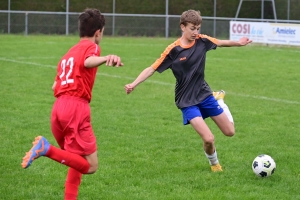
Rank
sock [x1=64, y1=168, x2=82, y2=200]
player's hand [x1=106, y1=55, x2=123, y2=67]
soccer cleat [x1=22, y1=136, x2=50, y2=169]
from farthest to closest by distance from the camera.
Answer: sock [x1=64, y1=168, x2=82, y2=200] → soccer cleat [x1=22, y1=136, x2=50, y2=169] → player's hand [x1=106, y1=55, x2=123, y2=67]

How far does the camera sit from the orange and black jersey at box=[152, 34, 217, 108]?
7.45 metres

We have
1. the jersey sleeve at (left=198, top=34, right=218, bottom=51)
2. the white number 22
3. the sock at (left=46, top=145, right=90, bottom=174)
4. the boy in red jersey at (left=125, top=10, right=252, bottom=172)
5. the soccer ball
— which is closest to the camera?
the sock at (left=46, top=145, right=90, bottom=174)

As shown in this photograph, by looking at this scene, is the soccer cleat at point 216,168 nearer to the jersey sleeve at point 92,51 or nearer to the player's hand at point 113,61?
the jersey sleeve at point 92,51

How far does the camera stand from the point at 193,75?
295 inches

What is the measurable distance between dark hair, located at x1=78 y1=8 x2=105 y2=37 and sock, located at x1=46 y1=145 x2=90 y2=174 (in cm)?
109

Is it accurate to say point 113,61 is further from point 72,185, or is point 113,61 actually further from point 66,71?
point 72,185

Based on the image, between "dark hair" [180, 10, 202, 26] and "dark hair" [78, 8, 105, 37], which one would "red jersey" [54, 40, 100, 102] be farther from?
"dark hair" [180, 10, 202, 26]

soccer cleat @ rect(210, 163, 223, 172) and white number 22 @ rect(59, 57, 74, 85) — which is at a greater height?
white number 22 @ rect(59, 57, 74, 85)

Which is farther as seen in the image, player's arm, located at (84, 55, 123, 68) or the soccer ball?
the soccer ball

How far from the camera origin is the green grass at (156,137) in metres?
6.80

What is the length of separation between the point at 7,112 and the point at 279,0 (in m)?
25.0

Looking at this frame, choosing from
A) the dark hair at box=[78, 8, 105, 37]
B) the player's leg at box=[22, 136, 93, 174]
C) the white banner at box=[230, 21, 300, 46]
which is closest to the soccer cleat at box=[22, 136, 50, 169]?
the player's leg at box=[22, 136, 93, 174]

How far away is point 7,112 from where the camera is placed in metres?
11.4

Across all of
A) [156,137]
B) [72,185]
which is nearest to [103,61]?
[72,185]
